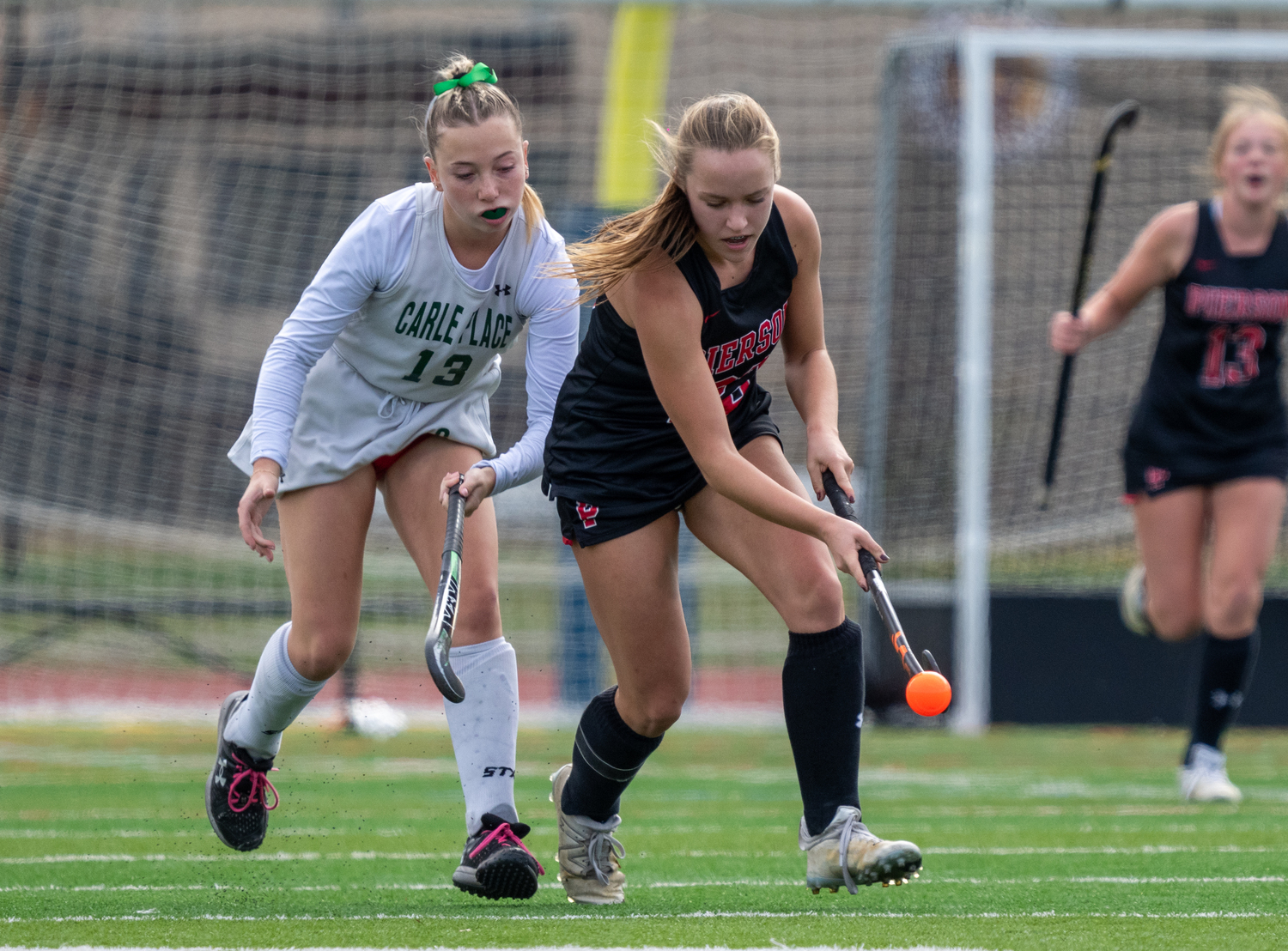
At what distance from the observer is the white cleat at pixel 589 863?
138 inches

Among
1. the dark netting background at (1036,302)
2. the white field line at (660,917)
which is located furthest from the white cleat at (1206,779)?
the dark netting background at (1036,302)

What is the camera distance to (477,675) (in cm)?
369

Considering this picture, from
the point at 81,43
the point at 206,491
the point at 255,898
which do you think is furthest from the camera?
the point at 206,491

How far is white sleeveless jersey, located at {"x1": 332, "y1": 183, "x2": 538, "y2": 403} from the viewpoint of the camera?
3.70 m

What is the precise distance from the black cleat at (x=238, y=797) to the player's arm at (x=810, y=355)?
1582mm

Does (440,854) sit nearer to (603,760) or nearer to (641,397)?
(603,760)

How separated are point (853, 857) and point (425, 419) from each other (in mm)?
1446

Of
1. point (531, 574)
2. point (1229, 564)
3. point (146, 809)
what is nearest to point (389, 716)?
point (531, 574)

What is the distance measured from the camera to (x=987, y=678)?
8.39 meters

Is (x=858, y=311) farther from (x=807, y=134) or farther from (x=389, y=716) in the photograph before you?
(x=389, y=716)

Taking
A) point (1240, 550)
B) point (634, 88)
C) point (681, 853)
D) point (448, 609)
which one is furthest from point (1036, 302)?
point (448, 609)

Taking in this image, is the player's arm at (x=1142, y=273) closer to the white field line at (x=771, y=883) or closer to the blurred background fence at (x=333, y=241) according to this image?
the white field line at (x=771, y=883)

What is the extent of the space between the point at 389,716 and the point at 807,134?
4.29m

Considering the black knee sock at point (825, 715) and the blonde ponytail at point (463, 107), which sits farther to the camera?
the blonde ponytail at point (463, 107)
